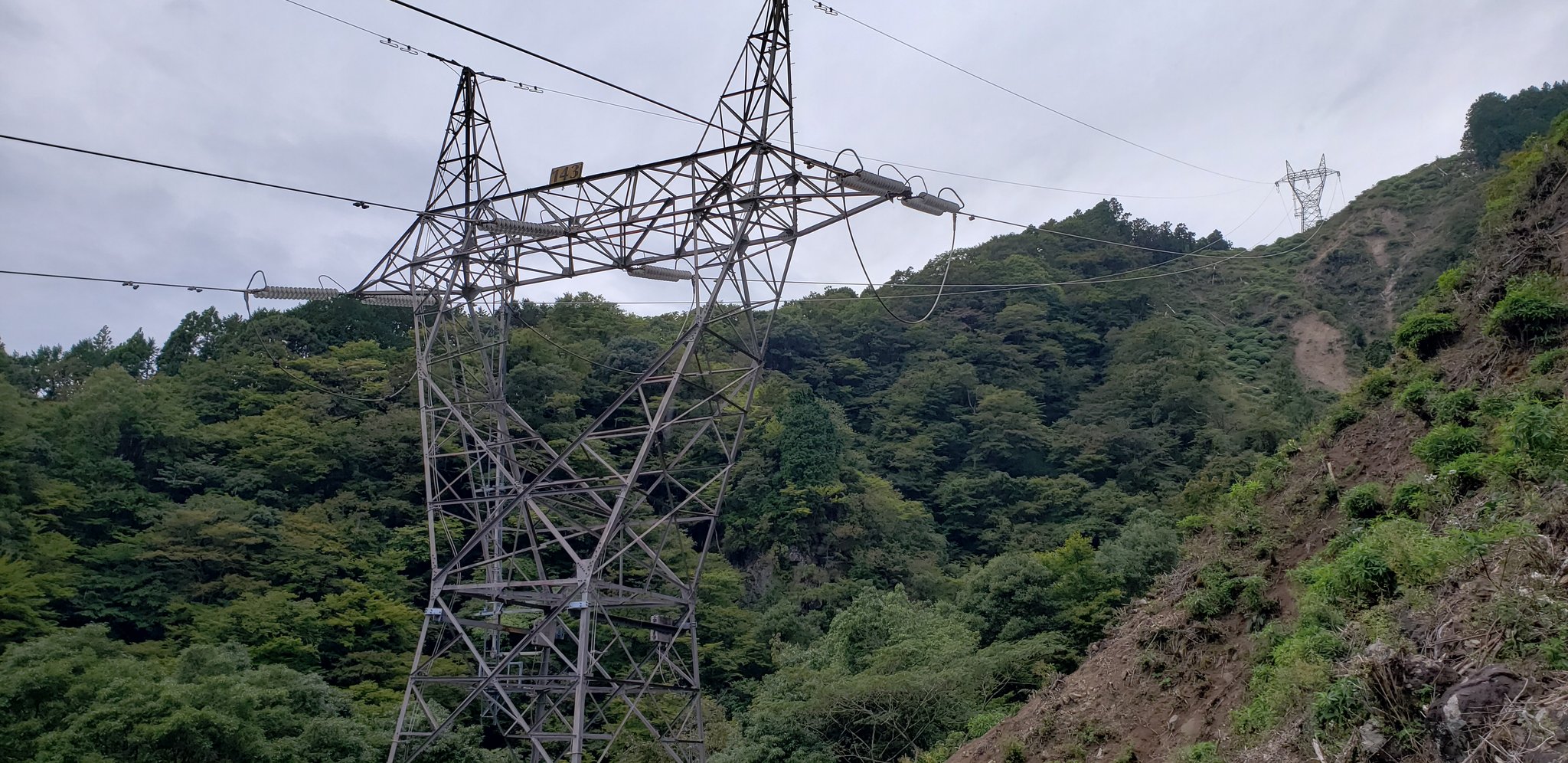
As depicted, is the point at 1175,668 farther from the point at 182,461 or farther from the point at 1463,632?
the point at 182,461

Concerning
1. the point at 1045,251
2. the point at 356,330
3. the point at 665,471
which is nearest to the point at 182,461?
the point at 356,330

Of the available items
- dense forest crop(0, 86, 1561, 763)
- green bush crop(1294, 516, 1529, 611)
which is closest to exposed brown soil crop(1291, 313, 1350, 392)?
dense forest crop(0, 86, 1561, 763)

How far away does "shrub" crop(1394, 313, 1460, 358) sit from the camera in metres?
14.5

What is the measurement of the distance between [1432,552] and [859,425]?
3968 cm

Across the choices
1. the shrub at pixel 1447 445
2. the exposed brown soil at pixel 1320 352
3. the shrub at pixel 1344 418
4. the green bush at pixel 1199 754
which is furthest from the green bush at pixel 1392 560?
the exposed brown soil at pixel 1320 352

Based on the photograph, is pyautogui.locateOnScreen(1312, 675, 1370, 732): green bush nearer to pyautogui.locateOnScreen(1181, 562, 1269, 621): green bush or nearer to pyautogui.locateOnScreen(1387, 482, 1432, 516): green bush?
pyautogui.locateOnScreen(1387, 482, 1432, 516): green bush

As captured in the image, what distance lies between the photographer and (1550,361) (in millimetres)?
11602

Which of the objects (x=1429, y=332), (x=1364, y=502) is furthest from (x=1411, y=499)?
(x=1429, y=332)

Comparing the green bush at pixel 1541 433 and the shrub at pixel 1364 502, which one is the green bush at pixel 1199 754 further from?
the green bush at pixel 1541 433

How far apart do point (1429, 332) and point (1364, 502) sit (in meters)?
3.94

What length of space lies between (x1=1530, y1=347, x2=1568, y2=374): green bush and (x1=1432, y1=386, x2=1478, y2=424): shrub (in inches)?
28.4

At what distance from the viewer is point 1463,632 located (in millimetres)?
7770

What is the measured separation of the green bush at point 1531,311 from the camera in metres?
12.1

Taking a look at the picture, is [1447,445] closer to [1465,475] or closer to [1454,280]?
[1465,475]
